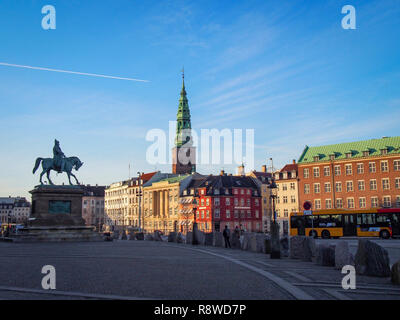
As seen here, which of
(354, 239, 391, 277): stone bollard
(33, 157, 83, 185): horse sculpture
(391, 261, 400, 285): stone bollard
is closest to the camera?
(391, 261, 400, 285): stone bollard

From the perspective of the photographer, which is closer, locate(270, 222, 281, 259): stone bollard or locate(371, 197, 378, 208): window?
locate(270, 222, 281, 259): stone bollard

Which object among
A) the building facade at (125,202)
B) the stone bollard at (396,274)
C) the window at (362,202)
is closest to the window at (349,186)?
the window at (362,202)

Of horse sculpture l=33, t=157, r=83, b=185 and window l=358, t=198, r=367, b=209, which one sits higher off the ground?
horse sculpture l=33, t=157, r=83, b=185

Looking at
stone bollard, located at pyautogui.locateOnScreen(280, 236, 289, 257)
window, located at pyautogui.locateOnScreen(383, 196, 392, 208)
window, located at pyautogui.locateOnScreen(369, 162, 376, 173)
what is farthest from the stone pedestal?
window, located at pyautogui.locateOnScreen(369, 162, 376, 173)

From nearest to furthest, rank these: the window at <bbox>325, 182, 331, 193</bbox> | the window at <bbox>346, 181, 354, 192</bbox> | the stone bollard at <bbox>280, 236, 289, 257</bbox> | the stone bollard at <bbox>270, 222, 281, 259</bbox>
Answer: the stone bollard at <bbox>270, 222, 281, 259</bbox> → the stone bollard at <bbox>280, 236, 289, 257</bbox> → the window at <bbox>346, 181, 354, 192</bbox> → the window at <bbox>325, 182, 331, 193</bbox>

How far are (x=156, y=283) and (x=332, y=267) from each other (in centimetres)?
822

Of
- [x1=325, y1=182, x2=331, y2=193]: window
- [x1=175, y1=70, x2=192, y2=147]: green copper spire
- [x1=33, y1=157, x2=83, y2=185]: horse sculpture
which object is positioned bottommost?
[x1=325, y1=182, x2=331, y2=193]: window

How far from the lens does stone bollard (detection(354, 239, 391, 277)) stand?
13.9m

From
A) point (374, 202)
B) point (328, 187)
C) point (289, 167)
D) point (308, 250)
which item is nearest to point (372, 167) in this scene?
point (374, 202)

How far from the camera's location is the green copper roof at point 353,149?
248 feet

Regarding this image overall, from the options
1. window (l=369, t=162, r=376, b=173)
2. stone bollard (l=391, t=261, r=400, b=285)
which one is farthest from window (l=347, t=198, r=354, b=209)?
stone bollard (l=391, t=261, r=400, b=285)

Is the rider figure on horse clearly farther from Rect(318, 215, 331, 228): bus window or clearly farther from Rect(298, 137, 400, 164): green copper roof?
Rect(298, 137, 400, 164): green copper roof
